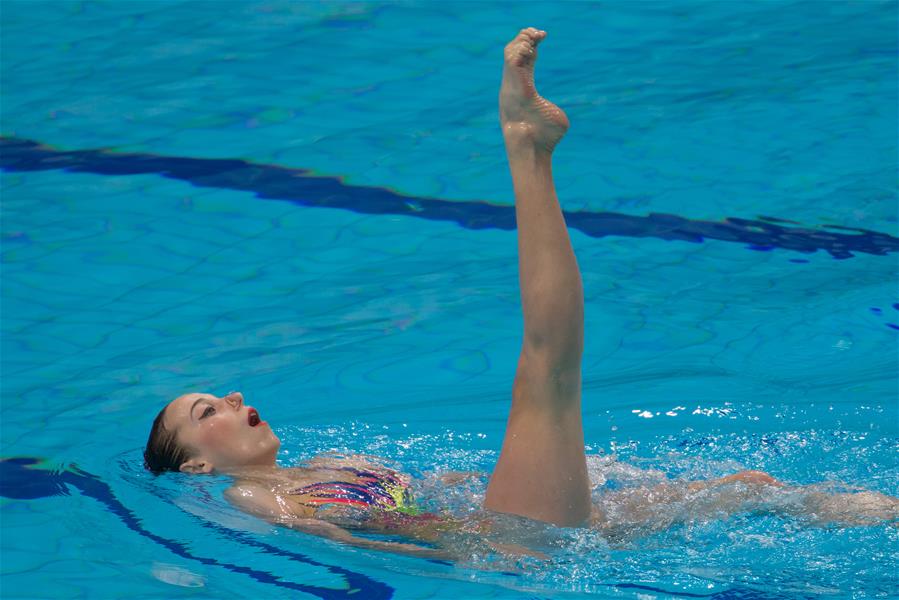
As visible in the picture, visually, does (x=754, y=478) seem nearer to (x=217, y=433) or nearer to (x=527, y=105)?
(x=527, y=105)

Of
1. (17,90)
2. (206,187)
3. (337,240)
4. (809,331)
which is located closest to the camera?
(809,331)

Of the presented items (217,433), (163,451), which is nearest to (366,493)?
(217,433)

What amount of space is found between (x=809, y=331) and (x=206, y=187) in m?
2.94

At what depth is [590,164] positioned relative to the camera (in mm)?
6180

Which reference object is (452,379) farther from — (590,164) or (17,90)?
(17,90)

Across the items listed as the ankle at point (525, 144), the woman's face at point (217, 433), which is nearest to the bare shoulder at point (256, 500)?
the woman's face at point (217, 433)

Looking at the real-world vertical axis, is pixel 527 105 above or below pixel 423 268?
below

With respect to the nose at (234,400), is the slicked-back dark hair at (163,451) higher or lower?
lower

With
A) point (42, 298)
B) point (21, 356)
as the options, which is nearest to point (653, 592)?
point (21, 356)

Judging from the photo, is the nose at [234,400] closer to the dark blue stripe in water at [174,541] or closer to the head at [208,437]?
the head at [208,437]

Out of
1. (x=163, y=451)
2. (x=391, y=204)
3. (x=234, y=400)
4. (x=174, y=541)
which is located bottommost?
(x=174, y=541)

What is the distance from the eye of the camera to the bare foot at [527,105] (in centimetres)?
303

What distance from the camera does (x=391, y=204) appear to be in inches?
231

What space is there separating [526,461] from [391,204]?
2.88 m
